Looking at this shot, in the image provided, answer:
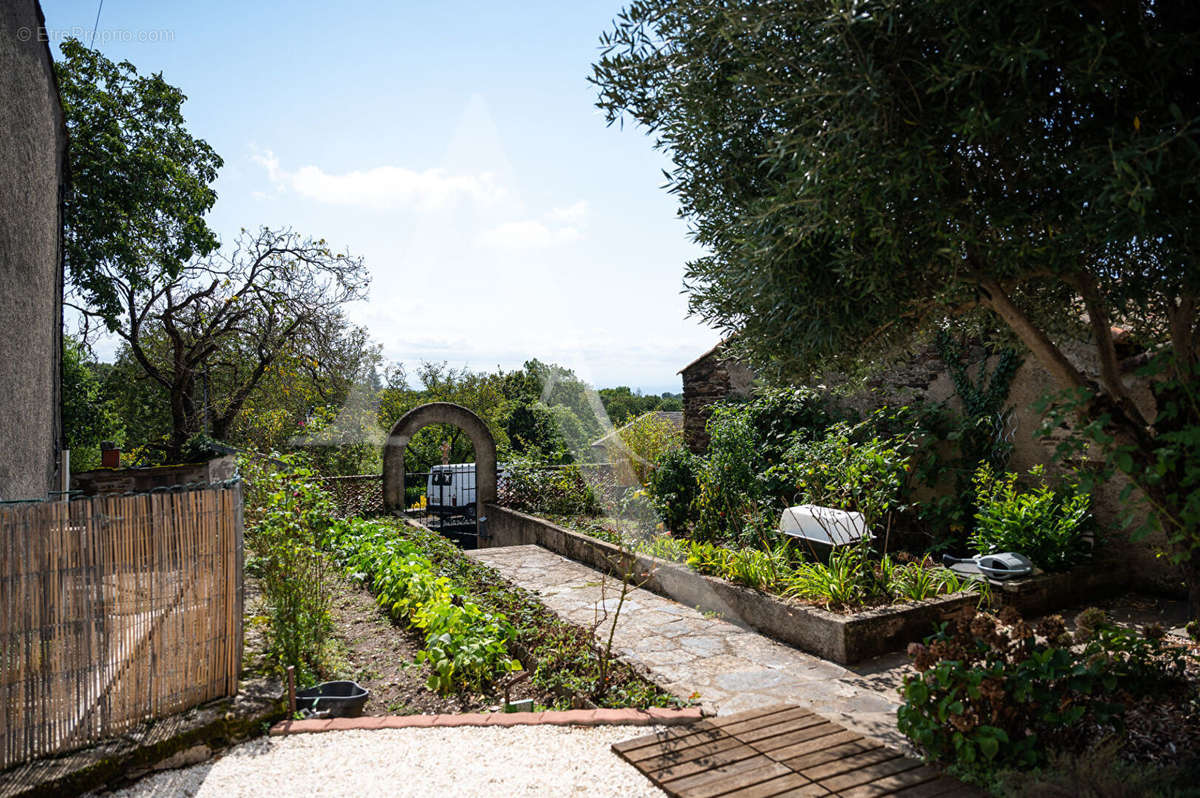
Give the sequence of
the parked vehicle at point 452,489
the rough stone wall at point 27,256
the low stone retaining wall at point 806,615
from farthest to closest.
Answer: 1. the parked vehicle at point 452,489
2. the rough stone wall at point 27,256
3. the low stone retaining wall at point 806,615

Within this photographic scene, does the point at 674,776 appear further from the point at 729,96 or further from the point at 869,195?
the point at 729,96

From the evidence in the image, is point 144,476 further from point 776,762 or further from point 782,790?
point 782,790

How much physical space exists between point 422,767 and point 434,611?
1.84 m

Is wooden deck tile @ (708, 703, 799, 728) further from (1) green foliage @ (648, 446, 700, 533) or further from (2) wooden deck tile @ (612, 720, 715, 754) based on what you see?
(1) green foliage @ (648, 446, 700, 533)

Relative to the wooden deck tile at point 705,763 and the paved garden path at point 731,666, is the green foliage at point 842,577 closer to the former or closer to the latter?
A: the paved garden path at point 731,666

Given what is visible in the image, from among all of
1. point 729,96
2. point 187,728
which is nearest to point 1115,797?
point 729,96

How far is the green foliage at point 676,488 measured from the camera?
31.6 ft

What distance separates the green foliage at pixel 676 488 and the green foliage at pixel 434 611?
3633 mm

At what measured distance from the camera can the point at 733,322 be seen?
4.57 metres

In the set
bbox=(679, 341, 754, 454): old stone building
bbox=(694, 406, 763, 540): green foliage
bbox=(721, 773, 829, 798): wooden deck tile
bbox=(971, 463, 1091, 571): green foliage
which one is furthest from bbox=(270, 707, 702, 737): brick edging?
bbox=(679, 341, 754, 454): old stone building

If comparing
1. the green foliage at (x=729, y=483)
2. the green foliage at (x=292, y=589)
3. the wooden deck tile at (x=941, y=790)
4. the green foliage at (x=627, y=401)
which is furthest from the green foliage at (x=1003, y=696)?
the green foliage at (x=627, y=401)

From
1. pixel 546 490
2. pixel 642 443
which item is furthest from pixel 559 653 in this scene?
pixel 642 443

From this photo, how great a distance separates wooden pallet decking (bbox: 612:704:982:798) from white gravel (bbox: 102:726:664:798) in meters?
0.17

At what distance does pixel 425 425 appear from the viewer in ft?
41.2
